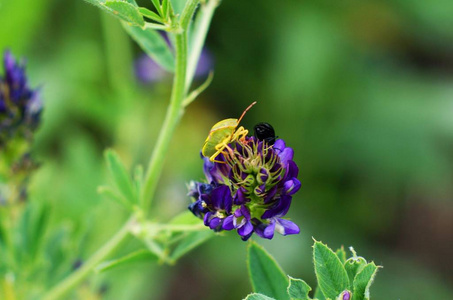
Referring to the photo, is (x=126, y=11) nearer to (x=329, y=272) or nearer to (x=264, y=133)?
(x=264, y=133)

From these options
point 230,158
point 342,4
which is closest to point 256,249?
point 230,158

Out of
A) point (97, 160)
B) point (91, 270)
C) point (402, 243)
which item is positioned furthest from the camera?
point (402, 243)

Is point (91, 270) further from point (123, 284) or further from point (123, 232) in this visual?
point (123, 284)

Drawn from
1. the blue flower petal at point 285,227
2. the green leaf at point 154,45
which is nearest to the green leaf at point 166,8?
the green leaf at point 154,45

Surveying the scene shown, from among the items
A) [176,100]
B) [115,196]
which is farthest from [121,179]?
[176,100]


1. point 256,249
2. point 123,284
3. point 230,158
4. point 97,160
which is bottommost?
point 123,284

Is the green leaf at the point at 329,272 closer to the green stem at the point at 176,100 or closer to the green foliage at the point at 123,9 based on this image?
the green stem at the point at 176,100
